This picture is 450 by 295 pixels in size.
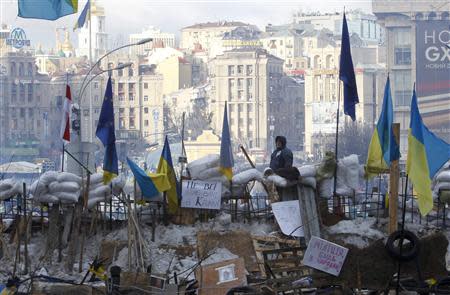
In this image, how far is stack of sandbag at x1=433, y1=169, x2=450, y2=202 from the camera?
877 inches

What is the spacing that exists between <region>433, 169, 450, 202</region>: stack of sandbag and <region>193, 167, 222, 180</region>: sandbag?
2552 mm

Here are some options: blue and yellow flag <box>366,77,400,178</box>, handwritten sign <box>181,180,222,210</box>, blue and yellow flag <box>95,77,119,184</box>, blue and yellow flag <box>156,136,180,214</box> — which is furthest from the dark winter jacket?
blue and yellow flag <box>95,77,119,184</box>

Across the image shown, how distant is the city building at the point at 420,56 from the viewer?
444 feet

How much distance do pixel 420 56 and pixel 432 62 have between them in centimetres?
155

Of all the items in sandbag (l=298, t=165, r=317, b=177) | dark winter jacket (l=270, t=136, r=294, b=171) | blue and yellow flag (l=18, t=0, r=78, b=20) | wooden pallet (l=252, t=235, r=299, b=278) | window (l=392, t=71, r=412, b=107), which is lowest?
wooden pallet (l=252, t=235, r=299, b=278)

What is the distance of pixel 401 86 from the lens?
13712cm

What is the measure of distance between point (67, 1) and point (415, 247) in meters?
6.74

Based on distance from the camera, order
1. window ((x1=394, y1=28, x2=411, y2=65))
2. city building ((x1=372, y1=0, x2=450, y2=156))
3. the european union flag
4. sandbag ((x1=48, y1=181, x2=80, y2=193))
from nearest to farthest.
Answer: sandbag ((x1=48, y1=181, x2=80, y2=193)) < the european union flag < city building ((x1=372, y1=0, x2=450, y2=156)) < window ((x1=394, y1=28, x2=411, y2=65))

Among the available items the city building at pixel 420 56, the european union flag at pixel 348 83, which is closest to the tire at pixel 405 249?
the european union flag at pixel 348 83

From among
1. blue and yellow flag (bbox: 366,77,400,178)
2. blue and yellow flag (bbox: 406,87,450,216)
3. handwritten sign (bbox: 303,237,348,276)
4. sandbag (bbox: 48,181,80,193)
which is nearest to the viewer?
handwritten sign (bbox: 303,237,348,276)

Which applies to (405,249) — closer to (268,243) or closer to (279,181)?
(268,243)

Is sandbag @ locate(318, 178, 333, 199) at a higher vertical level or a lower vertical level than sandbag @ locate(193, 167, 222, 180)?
lower

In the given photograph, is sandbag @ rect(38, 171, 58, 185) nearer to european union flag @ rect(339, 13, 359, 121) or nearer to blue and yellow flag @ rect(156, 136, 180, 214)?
blue and yellow flag @ rect(156, 136, 180, 214)

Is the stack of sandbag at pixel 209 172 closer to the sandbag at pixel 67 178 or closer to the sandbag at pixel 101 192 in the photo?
the sandbag at pixel 101 192
